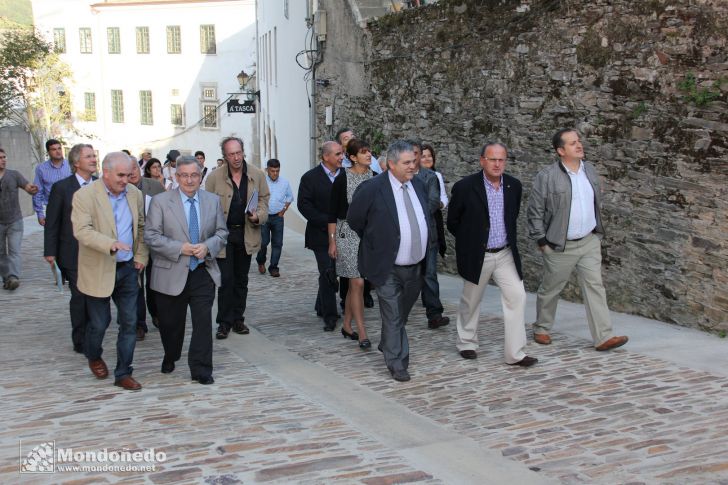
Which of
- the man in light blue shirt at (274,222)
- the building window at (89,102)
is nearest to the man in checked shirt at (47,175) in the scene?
A: the man in light blue shirt at (274,222)

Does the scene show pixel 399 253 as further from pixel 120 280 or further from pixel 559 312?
pixel 559 312

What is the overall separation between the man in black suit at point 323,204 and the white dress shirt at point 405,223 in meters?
1.78

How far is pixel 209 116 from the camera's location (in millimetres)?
45094

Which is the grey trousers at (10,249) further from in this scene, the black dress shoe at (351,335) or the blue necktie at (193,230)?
the blue necktie at (193,230)

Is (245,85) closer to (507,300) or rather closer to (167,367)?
(167,367)

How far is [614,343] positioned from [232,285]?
3559 millimetres

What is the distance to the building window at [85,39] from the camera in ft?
155

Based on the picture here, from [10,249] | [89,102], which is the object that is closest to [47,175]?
[10,249]

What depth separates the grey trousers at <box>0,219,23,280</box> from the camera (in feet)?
37.0

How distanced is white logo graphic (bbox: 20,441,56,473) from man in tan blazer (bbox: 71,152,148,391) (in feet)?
4.34

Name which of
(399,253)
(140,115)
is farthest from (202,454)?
(140,115)

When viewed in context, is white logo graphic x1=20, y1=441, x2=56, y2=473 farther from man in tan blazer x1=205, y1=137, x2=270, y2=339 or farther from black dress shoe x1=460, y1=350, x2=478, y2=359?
black dress shoe x1=460, y1=350, x2=478, y2=359

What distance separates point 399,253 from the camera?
6.66 meters

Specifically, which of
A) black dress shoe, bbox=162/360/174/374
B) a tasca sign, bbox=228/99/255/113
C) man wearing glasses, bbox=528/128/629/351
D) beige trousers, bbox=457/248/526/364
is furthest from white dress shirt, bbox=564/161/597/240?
a tasca sign, bbox=228/99/255/113
